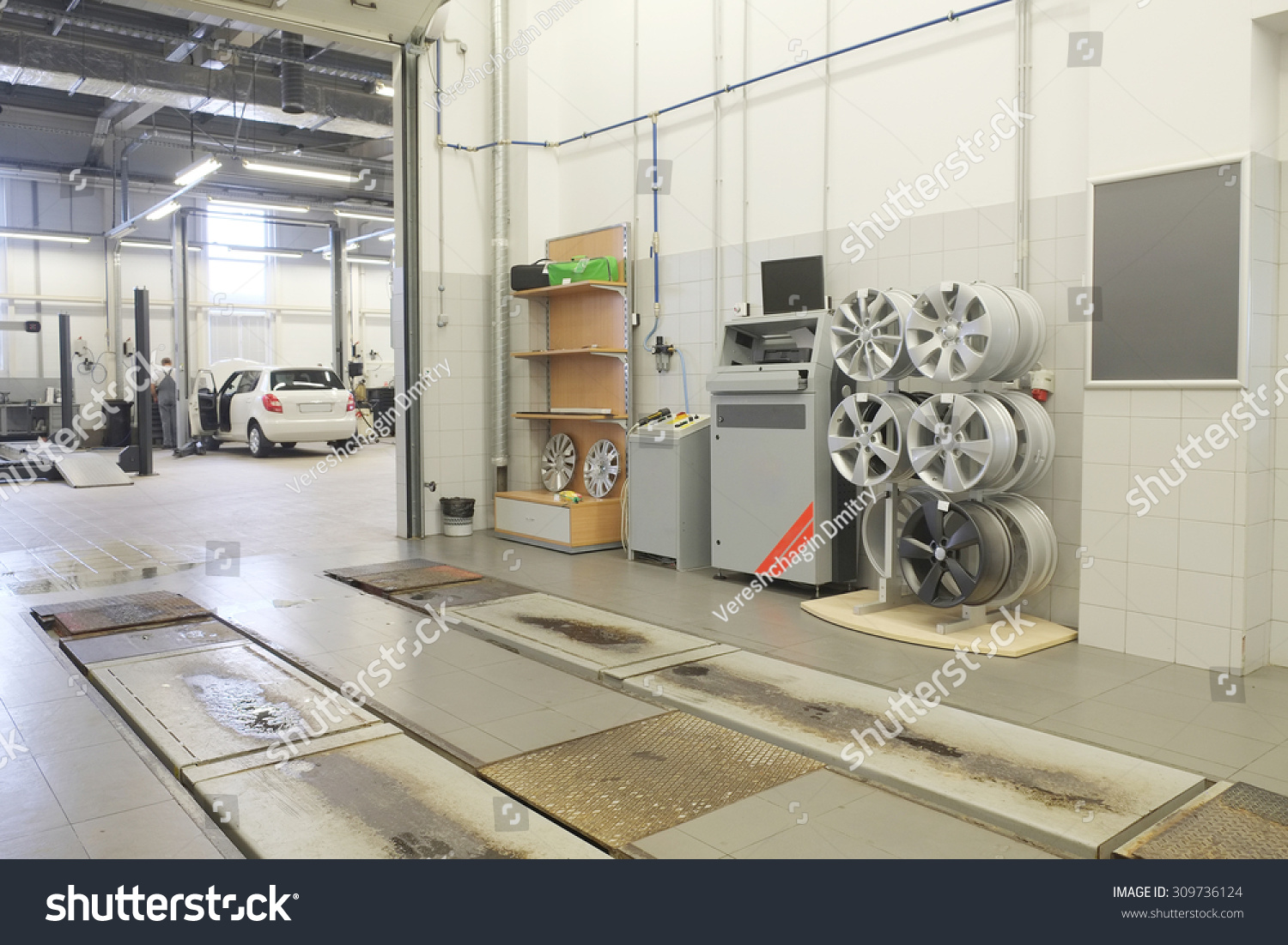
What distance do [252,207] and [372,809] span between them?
17.6 meters

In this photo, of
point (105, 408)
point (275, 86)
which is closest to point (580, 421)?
point (275, 86)

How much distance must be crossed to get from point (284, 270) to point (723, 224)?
53.5ft

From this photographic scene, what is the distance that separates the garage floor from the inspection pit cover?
13cm

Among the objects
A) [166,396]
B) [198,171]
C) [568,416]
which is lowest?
[568,416]

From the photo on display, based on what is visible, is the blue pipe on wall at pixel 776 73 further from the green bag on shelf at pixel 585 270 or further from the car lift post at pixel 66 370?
the car lift post at pixel 66 370

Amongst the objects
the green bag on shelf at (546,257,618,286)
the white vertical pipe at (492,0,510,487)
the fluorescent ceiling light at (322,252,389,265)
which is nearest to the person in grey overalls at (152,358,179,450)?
the fluorescent ceiling light at (322,252,389,265)

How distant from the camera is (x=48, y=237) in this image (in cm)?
1727

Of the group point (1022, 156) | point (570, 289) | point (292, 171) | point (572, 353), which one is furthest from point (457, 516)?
point (292, 171)

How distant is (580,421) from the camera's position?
757 cm

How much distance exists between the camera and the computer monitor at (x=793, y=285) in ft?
17.8

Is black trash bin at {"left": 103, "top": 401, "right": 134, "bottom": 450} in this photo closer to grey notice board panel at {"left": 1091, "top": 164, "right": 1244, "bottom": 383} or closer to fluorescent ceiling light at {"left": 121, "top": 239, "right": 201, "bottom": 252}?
fluorescent ceiling light at {"left": 121, "top": 239, "right": 201, "bottom": 252}

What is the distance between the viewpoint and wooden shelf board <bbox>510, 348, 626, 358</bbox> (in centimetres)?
688

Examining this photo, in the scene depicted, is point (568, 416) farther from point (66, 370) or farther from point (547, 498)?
point (66, 370)

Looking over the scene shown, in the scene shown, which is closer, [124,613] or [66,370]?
[124,613]
